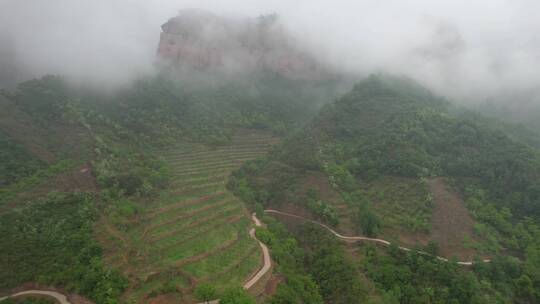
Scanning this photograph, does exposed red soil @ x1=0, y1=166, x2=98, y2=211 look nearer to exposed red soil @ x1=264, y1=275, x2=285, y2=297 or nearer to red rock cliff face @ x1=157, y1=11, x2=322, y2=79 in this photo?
exposed red soil @ x1=264, y1=275, x2=285, y2=297

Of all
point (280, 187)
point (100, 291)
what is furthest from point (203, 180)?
point (100, 291)

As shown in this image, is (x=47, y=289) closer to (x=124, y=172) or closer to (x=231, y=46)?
(x=124, y=172)

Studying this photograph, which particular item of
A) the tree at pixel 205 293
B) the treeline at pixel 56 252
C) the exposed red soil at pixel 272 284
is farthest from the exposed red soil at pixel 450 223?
the treeline at pixel 56 252

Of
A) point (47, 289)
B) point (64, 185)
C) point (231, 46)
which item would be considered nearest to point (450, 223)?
point (47, 289)

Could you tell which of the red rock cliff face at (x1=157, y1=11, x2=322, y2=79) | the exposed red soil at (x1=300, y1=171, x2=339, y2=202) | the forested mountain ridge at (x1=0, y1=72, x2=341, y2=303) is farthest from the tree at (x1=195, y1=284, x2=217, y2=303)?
the red rock cliff face at (x1=157, y1=11, x2=322, y2=79)

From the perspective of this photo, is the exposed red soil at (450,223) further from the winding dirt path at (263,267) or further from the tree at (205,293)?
the tree at (205,293)

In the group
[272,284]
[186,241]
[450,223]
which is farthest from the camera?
[450,223]

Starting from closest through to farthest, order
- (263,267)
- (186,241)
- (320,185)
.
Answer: (263,267) → (186,241) → (320,185)
